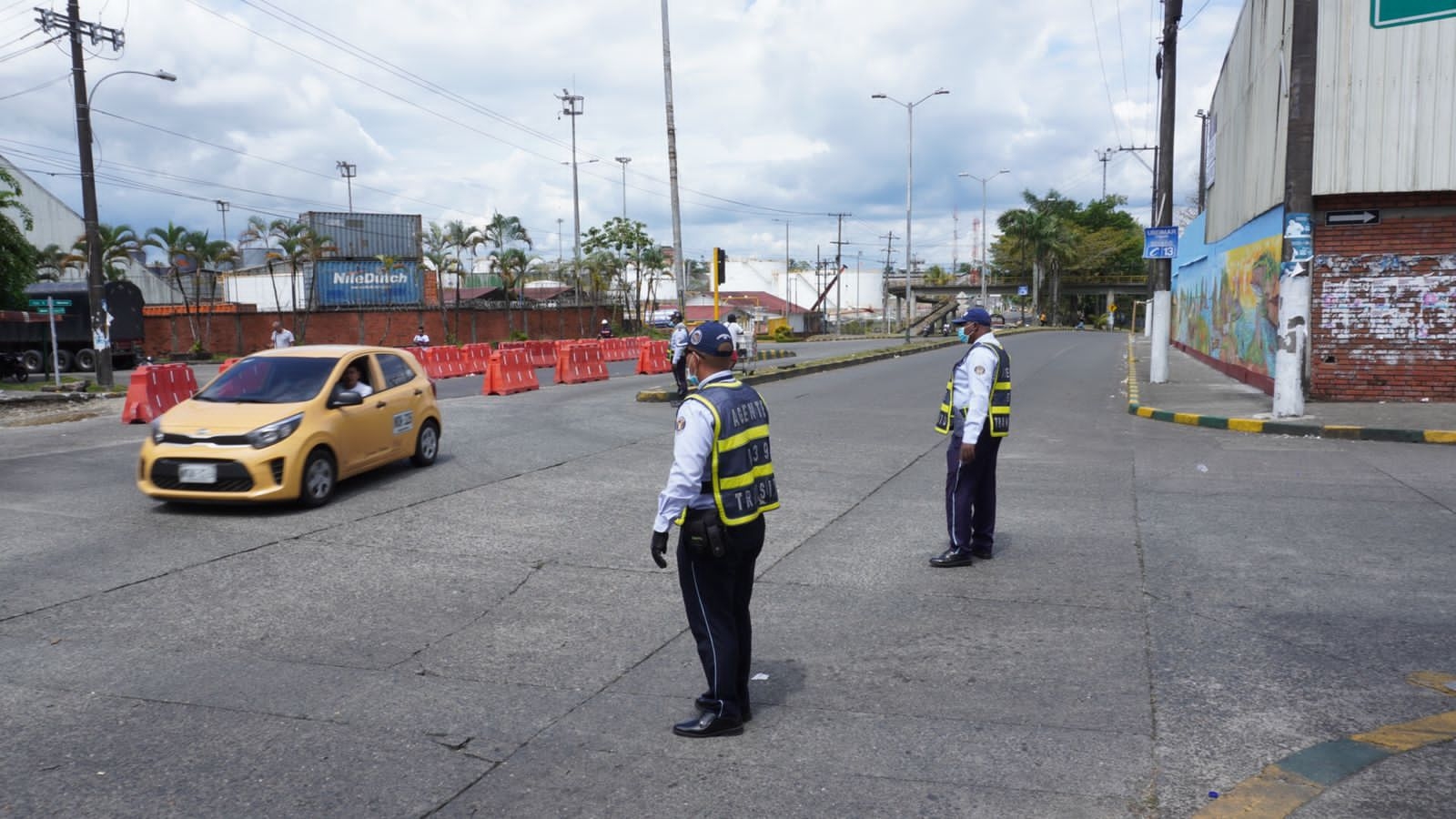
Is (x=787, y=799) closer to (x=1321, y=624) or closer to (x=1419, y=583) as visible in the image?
(x=1321, y=624)

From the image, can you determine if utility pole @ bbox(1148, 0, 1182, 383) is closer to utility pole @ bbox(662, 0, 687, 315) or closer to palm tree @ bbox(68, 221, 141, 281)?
utility pole @ bbox(662, 0, 687, 315)

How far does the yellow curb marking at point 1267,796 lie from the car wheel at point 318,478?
24.4 ft

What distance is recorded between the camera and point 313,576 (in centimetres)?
675

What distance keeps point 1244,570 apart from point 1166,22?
60.8 ft

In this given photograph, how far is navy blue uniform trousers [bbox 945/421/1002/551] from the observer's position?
6.85 metres

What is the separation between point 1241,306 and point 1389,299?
252 inches

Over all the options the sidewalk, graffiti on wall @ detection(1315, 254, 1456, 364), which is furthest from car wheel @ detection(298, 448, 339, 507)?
graffiti on wall @ detection(1315, 254, 1456, 364)

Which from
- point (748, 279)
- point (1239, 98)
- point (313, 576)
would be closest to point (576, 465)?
point (313, 576)

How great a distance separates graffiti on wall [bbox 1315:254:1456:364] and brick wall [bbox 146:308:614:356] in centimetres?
3946

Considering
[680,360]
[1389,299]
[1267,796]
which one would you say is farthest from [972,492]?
[1389,299]

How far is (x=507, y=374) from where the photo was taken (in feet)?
68.6

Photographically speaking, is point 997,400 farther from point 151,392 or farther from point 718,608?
point 151,392

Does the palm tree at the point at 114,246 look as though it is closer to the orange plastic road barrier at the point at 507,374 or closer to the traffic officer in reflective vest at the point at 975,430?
the orange plastic road barrier at the point at 507,374

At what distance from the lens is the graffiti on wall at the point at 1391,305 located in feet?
50.9
